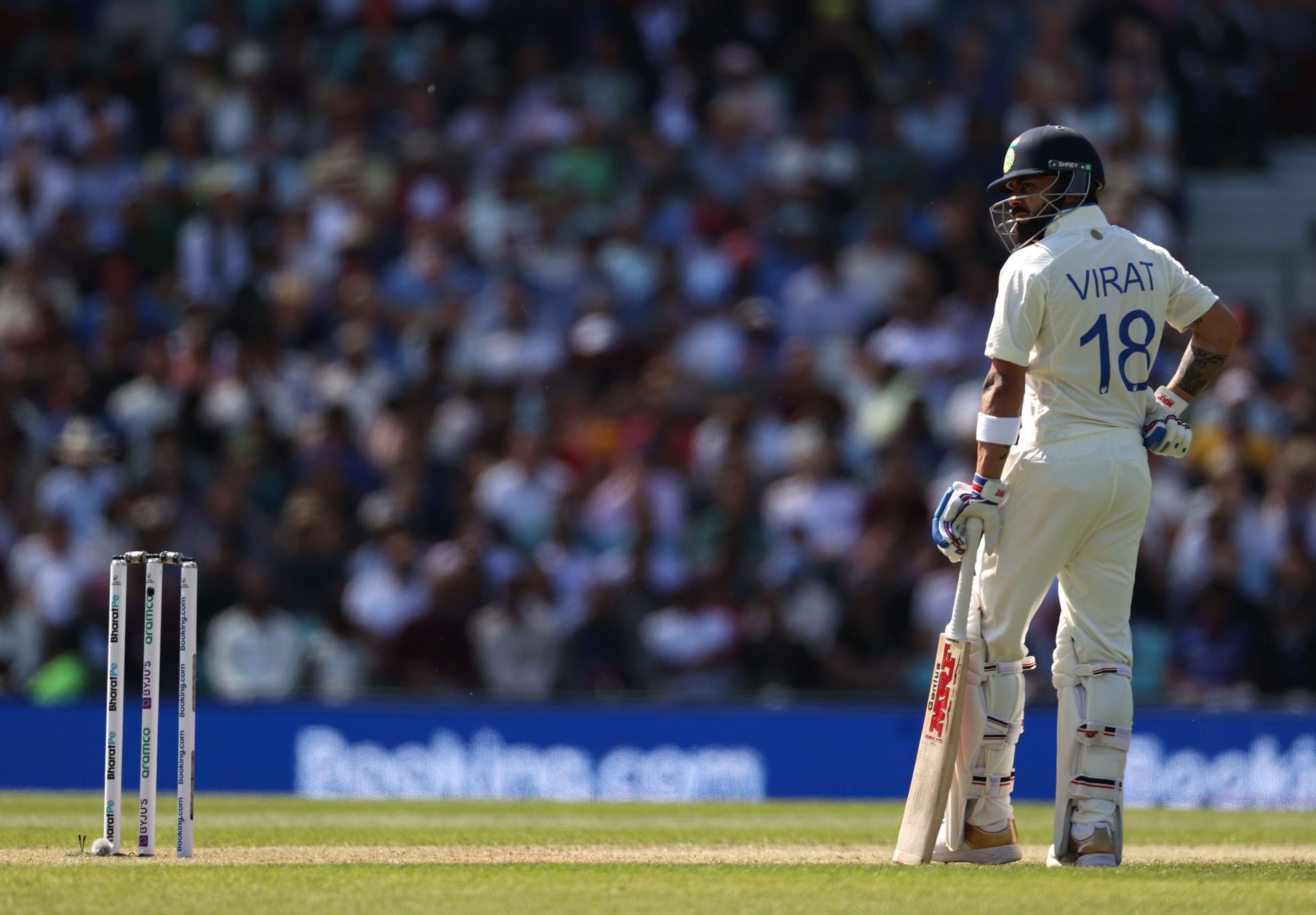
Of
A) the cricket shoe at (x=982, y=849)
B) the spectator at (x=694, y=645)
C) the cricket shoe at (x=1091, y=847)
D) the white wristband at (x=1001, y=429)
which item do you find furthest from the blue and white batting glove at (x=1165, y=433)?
the spectator at (x=694, y=645)

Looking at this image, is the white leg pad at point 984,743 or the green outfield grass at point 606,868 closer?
the green outfield grass at point 606,868

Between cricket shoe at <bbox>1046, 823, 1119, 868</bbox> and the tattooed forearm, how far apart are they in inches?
61.0

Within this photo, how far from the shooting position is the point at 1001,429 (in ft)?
21.2

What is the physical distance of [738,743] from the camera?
11539 mm

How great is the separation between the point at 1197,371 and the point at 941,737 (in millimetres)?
1583

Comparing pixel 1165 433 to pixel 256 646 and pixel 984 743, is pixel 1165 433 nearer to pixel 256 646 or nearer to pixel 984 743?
pixel 984 743

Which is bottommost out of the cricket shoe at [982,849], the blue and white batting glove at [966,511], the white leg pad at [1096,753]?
the cricket shoe at [982,849]

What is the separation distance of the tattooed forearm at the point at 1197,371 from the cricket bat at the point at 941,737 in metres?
1.00

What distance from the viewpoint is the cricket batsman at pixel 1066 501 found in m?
6.49

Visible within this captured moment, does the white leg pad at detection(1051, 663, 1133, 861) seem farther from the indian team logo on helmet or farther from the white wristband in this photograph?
the indian team logo on helmet

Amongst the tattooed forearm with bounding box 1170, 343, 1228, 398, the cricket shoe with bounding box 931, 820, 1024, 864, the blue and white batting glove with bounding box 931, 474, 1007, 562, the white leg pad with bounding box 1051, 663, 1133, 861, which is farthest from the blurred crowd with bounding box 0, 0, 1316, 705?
the blue and white batting glove with bounding box 931, 474, 1007, 562

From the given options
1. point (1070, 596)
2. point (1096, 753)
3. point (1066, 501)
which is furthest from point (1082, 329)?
point (1096, 753)

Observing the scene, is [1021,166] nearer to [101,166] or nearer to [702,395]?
[702,395]

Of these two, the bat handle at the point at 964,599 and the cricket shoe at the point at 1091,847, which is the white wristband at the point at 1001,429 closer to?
the bat handle at the point at 964,599
